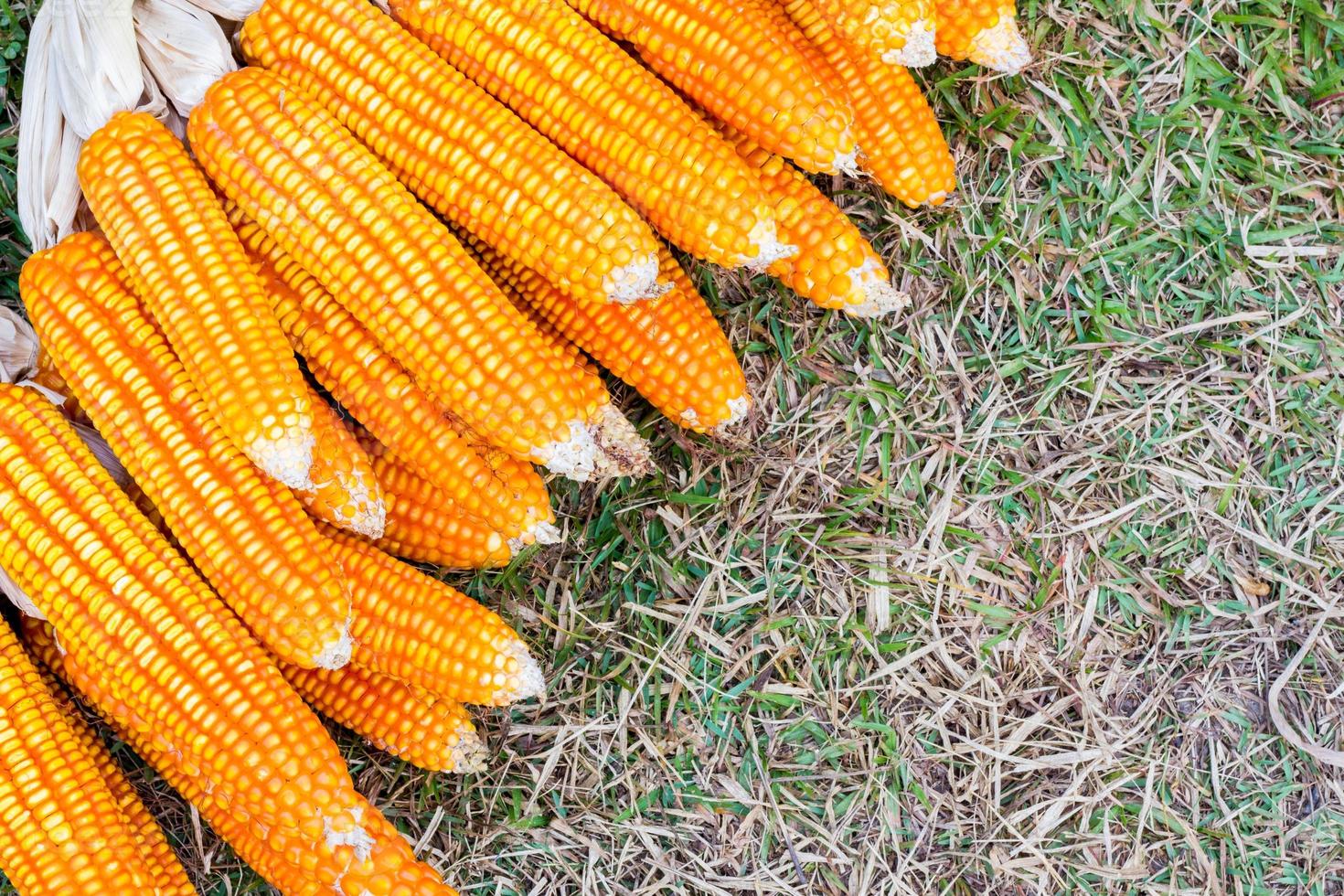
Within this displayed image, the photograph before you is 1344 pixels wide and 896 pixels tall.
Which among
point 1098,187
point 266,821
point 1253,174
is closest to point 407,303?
point 266,821

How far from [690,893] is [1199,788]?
62.6 inches

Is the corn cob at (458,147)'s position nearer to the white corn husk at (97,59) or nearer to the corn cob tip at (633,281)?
the corn cob tip at (633,281)

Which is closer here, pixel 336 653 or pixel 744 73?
pixel 336 653

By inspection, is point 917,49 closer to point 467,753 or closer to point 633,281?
point 633,281

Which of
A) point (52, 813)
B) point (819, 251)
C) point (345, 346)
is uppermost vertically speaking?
point (345, 346)

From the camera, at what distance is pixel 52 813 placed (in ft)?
8.20

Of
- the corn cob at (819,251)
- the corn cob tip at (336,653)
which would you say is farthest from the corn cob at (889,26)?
the corn cob tip at (336,653)

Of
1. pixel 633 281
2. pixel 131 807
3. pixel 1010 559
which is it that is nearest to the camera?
pixel 633 281

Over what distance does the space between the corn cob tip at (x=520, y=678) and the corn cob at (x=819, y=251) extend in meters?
1.26

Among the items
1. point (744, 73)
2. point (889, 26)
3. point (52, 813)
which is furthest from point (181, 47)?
point (52, 813)

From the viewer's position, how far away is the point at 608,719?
10.4ft

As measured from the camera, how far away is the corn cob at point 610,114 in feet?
8.64

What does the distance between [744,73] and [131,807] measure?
2591 mm

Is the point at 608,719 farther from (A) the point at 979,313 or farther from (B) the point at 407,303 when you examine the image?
(A) the point at 979,313
